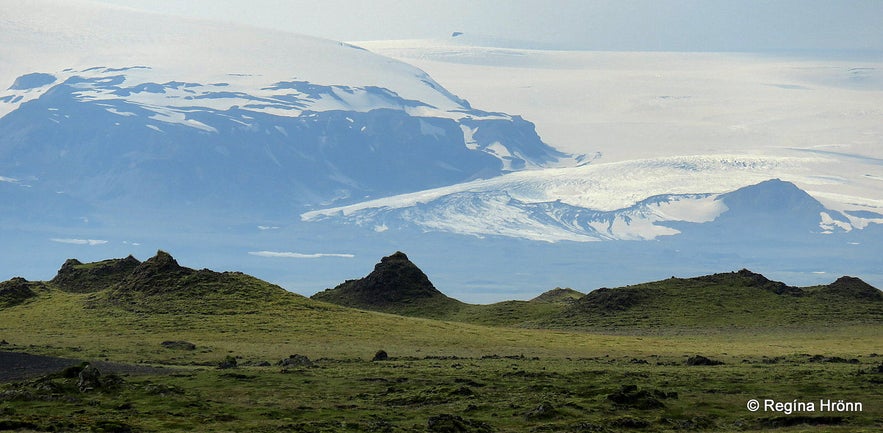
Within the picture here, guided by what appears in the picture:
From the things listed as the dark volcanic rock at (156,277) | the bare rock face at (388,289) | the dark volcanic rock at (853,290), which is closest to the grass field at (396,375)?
the dark volcanic rock at (156,277)

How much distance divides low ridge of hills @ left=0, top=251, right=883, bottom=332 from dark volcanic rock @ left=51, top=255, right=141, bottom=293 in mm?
153

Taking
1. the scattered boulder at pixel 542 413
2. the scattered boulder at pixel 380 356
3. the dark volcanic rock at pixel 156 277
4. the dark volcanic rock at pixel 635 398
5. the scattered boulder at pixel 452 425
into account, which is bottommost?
the scattered boulder at pixel 452 425

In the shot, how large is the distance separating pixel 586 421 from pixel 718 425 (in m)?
5.76

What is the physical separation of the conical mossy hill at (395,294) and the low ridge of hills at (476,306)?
17 cm

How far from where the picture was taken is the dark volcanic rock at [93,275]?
135 meters

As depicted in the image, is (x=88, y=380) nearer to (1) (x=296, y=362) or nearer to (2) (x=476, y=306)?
(1) (x=296, y=362)

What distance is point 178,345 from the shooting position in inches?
3413

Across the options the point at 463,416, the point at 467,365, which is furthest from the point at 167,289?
the point at 463,416

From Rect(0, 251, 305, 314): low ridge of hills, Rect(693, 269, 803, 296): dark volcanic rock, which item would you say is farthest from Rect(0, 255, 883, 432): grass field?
Rect(693, 269, 803, 296): dark volcanic rock

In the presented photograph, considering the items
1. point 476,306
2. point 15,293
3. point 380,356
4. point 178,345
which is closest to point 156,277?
point 15,293

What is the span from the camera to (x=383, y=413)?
53125 millimetres

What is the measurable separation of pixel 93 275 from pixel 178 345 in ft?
183

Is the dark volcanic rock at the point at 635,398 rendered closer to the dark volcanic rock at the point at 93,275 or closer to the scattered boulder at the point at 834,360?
the scattered boulder at the point at 834,360

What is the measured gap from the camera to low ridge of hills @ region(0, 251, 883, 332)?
11594cm
